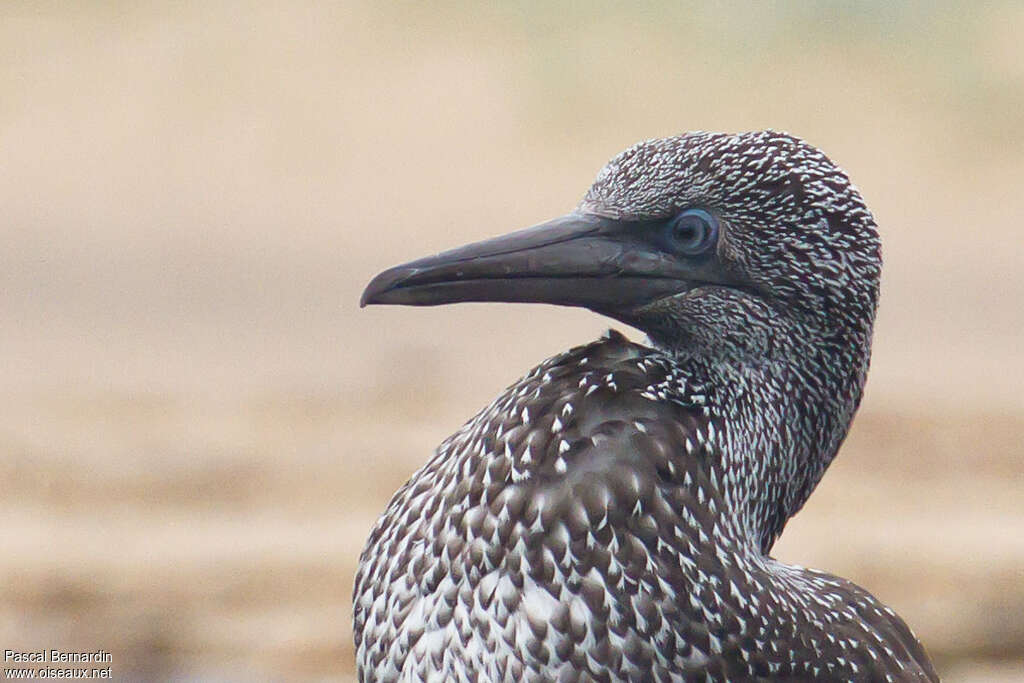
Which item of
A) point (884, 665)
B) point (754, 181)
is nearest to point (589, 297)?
point (754, 181)

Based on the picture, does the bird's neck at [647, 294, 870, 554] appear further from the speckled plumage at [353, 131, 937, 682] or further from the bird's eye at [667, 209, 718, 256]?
the bird's eye at [667, 209, 718, 256]

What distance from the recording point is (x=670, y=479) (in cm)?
365

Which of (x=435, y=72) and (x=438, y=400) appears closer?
(x=438, y=400)

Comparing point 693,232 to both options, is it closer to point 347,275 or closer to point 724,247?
point 724,247

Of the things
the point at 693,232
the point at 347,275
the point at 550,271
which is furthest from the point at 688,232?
the point at 347,275

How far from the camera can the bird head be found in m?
3.75

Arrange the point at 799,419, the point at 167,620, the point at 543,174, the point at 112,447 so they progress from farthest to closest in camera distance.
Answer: the point at 543,174 < the point at 112,447 < the point at 167,620 < the point at 799,419

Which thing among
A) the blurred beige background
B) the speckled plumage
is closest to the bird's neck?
the speckled plumage

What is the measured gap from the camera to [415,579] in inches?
142

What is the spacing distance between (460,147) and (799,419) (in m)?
14.8

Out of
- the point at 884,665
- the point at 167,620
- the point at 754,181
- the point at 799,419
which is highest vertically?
the point at 754,181

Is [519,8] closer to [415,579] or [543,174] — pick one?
[543,174]

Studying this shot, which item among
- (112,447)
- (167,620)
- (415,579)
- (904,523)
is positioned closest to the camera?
(415,579)

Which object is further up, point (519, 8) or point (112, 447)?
point (519, 8)
